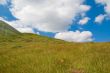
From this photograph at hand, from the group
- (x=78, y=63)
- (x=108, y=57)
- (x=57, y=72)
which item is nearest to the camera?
(x=57, y=72)

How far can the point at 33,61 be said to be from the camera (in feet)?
40.6

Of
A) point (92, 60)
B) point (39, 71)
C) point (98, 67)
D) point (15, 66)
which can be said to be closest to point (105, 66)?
point (98, 67)

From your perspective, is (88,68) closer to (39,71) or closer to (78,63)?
(78,63)

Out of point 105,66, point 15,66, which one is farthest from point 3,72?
point 105,66

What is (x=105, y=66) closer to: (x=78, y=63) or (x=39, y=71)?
(x=78, y=63)

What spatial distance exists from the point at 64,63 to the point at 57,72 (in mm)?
1524

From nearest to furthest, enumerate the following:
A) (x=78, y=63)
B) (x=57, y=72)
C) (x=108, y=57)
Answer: (x=57, y=72) < (x=78, y=63) < (x=108, y=57)

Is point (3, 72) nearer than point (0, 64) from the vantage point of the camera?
Yes

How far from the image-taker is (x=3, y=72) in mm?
10672

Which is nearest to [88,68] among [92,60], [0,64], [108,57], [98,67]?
[98,67]

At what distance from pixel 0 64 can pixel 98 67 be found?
472cm

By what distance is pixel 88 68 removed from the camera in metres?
10.8

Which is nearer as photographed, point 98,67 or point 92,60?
point 98,67

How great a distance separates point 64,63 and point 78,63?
66 centimetres
